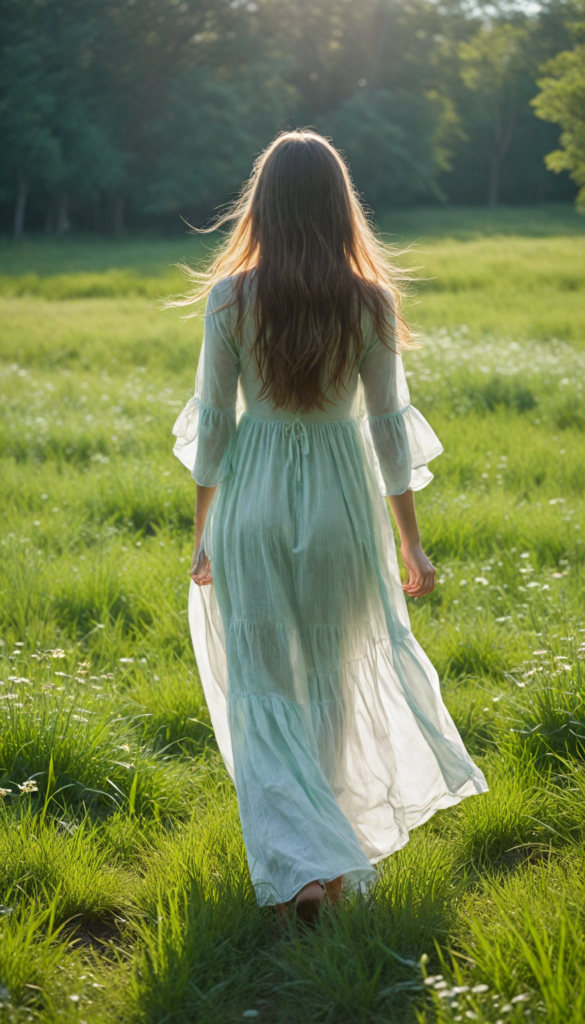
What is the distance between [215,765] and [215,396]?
1603 mm

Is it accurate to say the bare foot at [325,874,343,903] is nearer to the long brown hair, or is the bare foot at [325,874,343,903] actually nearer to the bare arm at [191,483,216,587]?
the bare arm at [191,483,216,587]

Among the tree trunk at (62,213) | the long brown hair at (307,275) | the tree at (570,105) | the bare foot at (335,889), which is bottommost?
the bare foot at (335,889)

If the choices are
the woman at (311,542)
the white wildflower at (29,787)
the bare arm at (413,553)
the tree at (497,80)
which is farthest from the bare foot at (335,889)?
the tree at (497,80)

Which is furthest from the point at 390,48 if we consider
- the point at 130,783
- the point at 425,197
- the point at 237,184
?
the point at 130,783

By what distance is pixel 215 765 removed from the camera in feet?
10.6

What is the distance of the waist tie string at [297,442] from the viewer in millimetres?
2369

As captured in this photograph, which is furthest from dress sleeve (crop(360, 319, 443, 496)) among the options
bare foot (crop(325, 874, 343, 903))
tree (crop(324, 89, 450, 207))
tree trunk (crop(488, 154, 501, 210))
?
tree trunk (crop(488, 154, 501, 210))

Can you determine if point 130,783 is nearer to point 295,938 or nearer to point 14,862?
point 14,862

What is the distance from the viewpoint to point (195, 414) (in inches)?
103

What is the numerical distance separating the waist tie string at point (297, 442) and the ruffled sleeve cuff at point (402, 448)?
0.23 metres

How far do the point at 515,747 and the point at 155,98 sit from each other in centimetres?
4384

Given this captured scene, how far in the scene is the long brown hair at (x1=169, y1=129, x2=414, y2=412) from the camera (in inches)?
87.2

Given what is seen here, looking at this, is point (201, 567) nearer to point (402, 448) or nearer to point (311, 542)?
point (311, 542)

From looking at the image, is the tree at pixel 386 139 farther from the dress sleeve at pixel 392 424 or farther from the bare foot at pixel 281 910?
the bare foot at pixel 281 910
